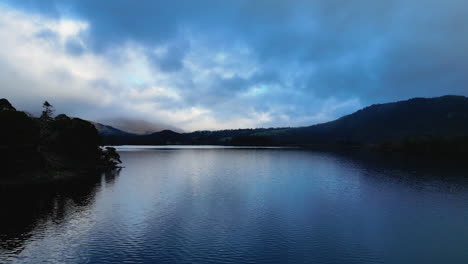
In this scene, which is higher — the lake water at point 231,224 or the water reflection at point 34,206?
the water reflection at point 34,206

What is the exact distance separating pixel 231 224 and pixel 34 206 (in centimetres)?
4122

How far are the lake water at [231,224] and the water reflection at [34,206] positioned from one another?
0.57 ft

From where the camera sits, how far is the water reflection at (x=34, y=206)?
135ft

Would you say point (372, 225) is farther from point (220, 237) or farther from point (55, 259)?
point (55, 259)

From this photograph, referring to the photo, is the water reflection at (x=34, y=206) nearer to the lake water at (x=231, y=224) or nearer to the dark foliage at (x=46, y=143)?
the lake water at (x=231, y=224)

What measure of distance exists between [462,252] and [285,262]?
24.3m

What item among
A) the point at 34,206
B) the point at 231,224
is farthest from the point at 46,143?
the point at 231,224

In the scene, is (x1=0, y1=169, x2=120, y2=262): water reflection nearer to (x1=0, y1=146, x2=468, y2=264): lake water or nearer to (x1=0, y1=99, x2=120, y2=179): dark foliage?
(x1=0, y1=146, x2=468, y2=264): lake water

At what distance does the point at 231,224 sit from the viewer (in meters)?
48.5

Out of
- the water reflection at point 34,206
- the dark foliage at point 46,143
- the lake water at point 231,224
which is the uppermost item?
the dark foliage at point 46,143

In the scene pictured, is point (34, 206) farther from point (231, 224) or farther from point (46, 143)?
point (46, 143)

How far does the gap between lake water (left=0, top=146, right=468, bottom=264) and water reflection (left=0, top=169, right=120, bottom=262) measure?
0.57 feet

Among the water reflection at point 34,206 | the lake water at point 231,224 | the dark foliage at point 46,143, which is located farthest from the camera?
Result: the dark foliage at point 46,143

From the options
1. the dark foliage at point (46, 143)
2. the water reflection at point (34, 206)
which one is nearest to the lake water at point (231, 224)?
the water reflection at point (34, 206)
